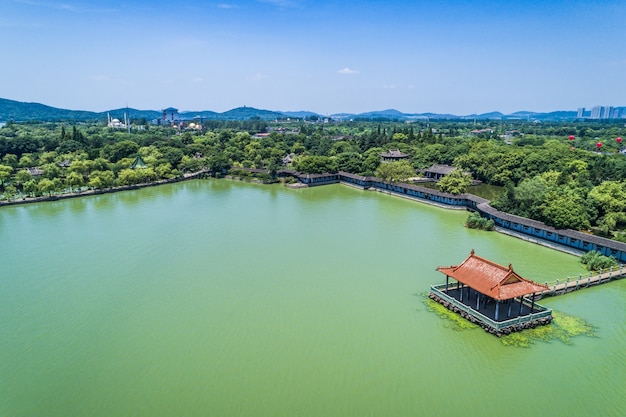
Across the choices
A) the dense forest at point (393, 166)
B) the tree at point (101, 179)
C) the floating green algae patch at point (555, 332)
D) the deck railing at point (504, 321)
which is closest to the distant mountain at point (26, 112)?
the dense forest at point (393, 166)

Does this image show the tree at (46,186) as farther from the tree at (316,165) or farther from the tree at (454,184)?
the tree at (454,184)

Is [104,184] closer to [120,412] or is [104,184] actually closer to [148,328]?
[148,328]

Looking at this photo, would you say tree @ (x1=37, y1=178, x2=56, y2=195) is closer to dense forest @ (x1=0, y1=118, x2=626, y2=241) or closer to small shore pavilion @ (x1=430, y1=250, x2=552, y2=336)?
dense forest @ (x1=0, y1=118, x2=626, y2=241)

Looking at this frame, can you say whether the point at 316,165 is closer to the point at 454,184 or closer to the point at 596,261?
the point at 454,184

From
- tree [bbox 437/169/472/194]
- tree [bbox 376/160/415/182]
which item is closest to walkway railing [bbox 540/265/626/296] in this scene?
tree [bbox 437/169/472/194]

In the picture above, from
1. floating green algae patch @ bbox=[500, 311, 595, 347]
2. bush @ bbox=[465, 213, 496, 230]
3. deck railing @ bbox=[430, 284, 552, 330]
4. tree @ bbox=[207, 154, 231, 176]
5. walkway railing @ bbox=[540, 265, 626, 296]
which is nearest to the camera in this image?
floating green algae patch @ bbox=[500, 311, 595, 347]

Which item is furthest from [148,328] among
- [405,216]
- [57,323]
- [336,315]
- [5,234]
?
[405,216]
